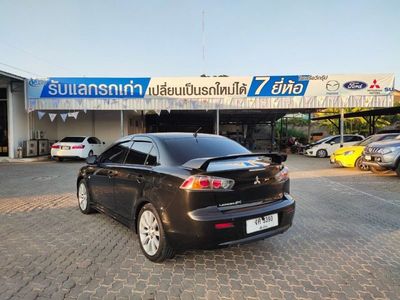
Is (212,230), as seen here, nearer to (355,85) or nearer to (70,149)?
(70,149)

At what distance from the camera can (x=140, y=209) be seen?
3.76m

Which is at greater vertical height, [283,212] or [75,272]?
[283,212]

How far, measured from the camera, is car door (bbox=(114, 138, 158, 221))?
3705mm

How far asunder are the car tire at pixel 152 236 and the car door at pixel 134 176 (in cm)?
22

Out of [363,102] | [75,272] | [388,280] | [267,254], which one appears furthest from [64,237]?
[363,102]

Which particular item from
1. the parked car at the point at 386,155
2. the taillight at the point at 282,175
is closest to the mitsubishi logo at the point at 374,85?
the parked car at the point at 386,155

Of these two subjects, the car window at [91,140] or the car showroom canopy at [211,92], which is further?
the car window at [91,140]

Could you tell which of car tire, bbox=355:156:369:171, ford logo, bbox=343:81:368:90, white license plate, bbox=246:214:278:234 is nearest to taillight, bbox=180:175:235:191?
white license plate, bbox=246:214:278:234

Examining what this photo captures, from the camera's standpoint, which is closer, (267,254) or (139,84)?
(267,254)

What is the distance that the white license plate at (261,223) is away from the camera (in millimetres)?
3236

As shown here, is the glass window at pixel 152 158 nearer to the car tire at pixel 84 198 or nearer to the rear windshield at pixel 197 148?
the rear windshield at pixel 197 148

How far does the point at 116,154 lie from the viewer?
4.70 m

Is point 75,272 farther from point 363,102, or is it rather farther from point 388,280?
point 363,102

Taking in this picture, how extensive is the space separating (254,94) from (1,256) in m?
14.1
